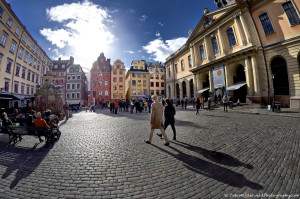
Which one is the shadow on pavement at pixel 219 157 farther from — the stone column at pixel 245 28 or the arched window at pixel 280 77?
the stone column at pixel 245 28

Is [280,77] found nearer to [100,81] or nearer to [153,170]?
[153,170]

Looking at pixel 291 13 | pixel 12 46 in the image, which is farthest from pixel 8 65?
pixel 291 13

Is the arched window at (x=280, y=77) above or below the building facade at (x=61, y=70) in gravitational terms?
below

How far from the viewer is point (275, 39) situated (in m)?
14.4

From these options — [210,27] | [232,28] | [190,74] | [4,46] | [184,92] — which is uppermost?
[210,27]

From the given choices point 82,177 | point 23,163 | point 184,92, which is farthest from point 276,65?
point 23,163

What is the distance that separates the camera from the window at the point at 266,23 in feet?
49.2

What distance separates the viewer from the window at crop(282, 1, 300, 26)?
12984mm

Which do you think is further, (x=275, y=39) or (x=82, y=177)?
(x=275, y=39)

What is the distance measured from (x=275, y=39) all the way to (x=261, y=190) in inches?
815

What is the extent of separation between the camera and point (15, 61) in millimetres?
22156

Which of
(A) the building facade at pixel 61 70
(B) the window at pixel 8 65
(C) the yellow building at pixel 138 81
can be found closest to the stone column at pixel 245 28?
(C) the yellow building at pixel 138 81

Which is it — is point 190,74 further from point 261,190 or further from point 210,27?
point 261,190

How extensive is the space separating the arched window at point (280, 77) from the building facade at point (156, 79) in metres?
33.3
